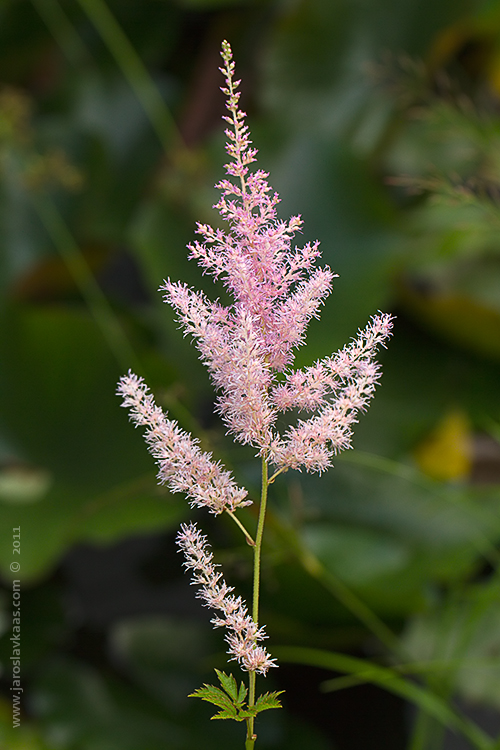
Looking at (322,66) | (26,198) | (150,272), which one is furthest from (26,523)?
(322,66)

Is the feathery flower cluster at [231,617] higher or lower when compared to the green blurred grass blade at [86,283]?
lower

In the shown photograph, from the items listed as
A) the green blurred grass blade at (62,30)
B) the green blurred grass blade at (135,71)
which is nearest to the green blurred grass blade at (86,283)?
the green blurred grass blade at (135,71)

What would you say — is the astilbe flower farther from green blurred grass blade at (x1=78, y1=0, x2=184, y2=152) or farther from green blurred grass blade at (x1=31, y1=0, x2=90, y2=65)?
green blurred grass blade at (x1=31, y1=0, x2=90, y2=65)

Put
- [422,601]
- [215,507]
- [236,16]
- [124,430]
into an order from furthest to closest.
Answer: [236,16], [124,430], [422,601], [215,507]

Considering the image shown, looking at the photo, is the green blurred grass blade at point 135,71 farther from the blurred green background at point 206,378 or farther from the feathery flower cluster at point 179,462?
the feathery flower cluster at point 179,462

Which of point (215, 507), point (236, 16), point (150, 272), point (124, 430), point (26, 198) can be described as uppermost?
point (236, 16)

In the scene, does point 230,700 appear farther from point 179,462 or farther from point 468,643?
point 468,643

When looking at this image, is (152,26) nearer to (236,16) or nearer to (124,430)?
(236,16)
